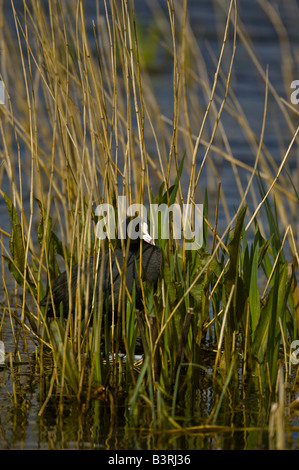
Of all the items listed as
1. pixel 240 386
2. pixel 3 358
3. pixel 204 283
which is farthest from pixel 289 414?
pixel 3 358

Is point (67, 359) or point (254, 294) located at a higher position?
point (254, 294)

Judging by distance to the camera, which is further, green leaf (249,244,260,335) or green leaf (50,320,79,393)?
green leaf (249,244,260,335)

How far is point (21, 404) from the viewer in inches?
85.1

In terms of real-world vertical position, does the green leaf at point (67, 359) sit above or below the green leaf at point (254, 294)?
below

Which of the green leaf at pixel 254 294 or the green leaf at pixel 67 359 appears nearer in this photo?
the green leaf at pixel 67 359

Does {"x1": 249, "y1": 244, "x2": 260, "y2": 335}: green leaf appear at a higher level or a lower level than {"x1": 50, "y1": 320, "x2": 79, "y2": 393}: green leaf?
higher

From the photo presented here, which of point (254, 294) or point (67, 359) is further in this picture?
point (254, 294)

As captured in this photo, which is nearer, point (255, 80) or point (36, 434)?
point (36, 434)

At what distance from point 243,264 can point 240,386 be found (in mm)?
394

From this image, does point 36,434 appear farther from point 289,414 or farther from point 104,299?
point 289,414
